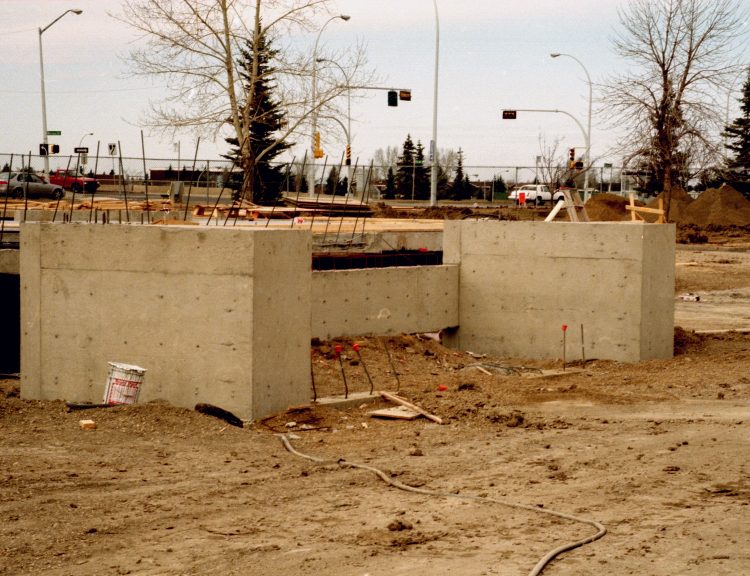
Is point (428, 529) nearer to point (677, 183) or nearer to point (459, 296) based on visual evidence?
point (459, 296)

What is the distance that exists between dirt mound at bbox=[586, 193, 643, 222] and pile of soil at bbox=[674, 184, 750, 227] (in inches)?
136

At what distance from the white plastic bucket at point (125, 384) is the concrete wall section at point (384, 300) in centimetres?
467

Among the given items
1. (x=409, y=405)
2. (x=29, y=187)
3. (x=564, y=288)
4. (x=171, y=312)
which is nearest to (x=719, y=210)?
(x=29, y=187)

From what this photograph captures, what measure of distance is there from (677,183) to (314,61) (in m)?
20.6

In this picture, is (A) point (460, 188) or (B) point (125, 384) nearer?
(B) point (125, 384)

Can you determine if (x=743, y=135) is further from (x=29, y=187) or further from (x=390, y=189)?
(x=29, y=187)

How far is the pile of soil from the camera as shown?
5072cm

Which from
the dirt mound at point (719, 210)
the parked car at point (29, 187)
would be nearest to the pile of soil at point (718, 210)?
the dirt mound at point (719, 210)

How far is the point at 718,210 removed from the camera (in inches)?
2025

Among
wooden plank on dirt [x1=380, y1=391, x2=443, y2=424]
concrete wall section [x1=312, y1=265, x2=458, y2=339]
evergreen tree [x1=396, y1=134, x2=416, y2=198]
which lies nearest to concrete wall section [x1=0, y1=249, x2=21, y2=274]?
concrete wall section [x1=312, y1=265, x2=458, y2=339]

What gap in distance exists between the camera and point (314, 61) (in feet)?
115

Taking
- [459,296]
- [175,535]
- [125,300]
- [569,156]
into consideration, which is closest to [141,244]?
[125,300]

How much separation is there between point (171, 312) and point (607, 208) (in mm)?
41319

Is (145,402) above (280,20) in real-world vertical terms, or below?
below
